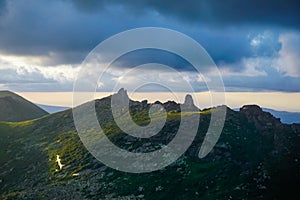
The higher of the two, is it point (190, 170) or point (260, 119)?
point (260, 119)

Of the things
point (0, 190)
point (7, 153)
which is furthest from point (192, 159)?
point (7, 153)

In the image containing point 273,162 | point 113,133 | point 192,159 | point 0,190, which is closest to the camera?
point 273,162

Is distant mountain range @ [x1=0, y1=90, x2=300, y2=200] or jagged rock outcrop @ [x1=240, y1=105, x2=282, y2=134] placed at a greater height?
jagged rock outcrop @ [x1=240, y1=105, x2=282, y2=134]

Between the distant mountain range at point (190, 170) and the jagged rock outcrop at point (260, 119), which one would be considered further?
the jagged rock outcrop at point (260, 119)

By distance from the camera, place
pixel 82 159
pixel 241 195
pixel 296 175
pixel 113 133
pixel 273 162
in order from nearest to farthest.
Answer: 1. pixel 241 195
2. pixel 296 175
3. pixel 273 162
4. pixel 82 159
5. pixel 113 133

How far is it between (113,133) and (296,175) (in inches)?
3547

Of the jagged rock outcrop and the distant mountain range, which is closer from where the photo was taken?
the distant mountain range

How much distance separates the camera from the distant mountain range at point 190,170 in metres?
123

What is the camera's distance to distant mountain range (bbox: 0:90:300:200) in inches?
4860

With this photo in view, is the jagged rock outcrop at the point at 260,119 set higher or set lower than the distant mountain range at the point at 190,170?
higher

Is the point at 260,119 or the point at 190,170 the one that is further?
the point at 260,119

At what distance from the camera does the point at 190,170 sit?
138500 mm

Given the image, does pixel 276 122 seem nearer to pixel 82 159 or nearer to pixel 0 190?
pixel 82 159

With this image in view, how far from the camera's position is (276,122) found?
170 meters
